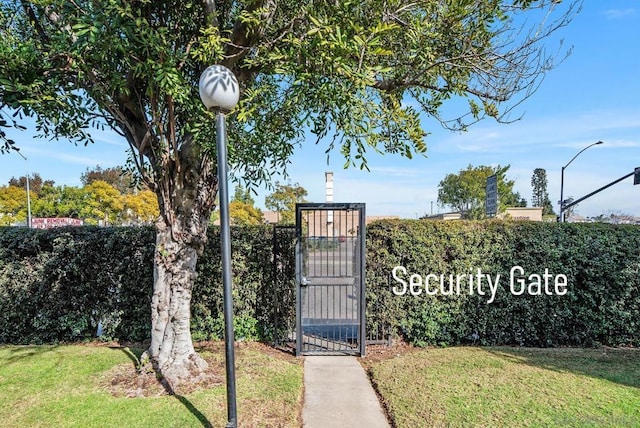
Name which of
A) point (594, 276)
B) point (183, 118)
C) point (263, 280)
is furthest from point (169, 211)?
point (594, 276)

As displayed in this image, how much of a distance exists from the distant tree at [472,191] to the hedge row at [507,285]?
24.1 metres

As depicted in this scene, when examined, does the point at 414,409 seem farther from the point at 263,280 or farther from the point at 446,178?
the point at 446,178

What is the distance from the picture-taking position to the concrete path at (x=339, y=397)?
3316mm

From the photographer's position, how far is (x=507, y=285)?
18.0 ft

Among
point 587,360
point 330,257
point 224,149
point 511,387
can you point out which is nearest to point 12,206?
point 330,257

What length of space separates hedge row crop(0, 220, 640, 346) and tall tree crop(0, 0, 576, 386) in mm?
1532

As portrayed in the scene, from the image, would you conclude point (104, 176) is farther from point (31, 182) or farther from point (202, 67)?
point (202, 67)

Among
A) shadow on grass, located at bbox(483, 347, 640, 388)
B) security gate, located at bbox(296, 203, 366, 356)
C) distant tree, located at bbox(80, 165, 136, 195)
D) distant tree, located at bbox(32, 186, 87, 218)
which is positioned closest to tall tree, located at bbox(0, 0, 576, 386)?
security gate, located at bbox(296, 203, 366, 356)

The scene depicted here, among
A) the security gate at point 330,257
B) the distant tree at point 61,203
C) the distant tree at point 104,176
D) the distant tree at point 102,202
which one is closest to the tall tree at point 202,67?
the security gate at point 330,257

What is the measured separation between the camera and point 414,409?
3.44 metres

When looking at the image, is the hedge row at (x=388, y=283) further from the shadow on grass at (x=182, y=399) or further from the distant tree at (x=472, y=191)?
the distant tree at (x=472, y=191)

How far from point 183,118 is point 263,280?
2710 millimetres

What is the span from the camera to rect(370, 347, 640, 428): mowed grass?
323cm

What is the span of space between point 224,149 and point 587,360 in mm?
5539
